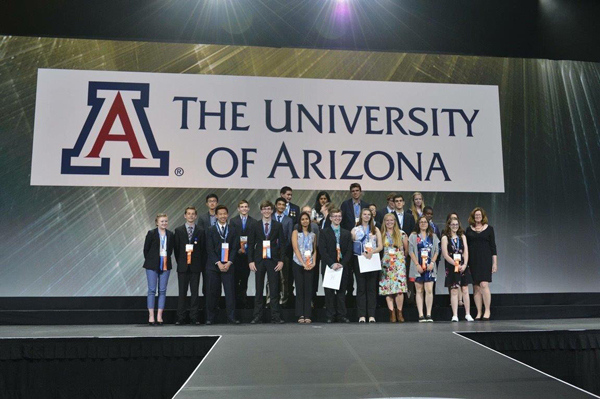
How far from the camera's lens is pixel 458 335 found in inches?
184

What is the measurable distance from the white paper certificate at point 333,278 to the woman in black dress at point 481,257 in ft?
4.92

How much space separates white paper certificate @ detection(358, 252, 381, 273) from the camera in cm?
633

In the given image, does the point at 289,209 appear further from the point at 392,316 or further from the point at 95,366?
the point at 95,366

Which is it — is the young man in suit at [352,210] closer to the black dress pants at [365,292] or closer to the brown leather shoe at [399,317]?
the black dress pants at [365,292]

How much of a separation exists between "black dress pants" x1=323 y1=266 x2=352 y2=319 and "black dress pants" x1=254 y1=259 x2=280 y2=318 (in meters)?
0.53

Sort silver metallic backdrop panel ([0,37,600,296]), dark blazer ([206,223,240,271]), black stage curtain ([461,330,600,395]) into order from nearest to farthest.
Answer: black stage curtain ([461,330,600,395])
dark blazer ([206,223,240,271])
silver metallic backdrop panel ([0,37,600,296])

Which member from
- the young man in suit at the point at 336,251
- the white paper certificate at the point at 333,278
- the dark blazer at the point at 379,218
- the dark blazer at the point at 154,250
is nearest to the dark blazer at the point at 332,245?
the young man in suit at the point at 336,251

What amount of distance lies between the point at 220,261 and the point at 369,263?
1.54 metres

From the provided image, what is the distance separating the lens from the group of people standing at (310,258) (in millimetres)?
6355

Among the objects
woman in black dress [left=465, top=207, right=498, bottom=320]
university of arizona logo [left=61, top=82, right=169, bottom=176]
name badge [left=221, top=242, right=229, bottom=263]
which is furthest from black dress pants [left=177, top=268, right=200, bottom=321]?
woman in black dress [left=465, top=207, right=498, bottom=320]

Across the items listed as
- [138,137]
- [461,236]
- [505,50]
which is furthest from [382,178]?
[138,137]

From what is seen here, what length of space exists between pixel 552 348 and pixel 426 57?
4.73m

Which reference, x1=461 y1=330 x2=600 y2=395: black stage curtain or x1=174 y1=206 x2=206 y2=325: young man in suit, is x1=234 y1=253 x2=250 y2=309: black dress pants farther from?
x1=461 y1=330 x2=600 y2=395: black stage curtain

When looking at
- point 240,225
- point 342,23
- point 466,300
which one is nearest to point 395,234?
point 466,300
